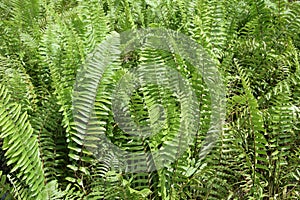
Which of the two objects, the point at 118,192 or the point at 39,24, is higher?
the point at 39,24

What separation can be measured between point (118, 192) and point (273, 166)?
2.28 ft

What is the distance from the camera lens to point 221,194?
168 centimetres

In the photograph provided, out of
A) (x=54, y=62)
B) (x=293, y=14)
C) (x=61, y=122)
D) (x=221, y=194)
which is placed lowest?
(x=221, y=194)

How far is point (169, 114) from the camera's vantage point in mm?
1895

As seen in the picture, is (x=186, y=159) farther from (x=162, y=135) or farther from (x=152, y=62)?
(x=152, y=62)

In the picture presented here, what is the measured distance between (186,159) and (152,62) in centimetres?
50

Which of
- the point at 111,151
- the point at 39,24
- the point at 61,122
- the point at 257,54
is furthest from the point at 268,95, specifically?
the point at 39,24

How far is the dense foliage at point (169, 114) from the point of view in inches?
65.2

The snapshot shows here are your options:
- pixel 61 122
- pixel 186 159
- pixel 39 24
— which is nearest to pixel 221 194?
pixel 186 159

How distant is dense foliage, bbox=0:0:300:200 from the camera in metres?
1.66

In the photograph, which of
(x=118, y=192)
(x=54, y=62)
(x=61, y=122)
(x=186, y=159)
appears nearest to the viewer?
(x=118, y=192)

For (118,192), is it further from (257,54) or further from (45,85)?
(257,54)

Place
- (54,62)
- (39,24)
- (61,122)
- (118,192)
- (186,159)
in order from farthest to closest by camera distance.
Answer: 1. (39,24)
2. (54,62)
3. (61,122)
4. (186,159)
5. (118,192)

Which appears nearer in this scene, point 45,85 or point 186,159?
point 186,159
